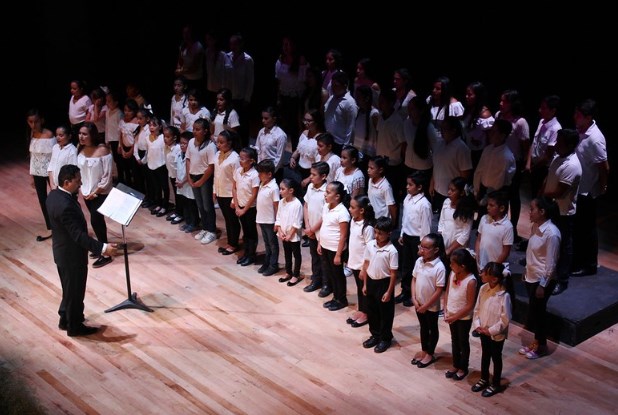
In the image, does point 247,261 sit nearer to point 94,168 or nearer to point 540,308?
point 94,168

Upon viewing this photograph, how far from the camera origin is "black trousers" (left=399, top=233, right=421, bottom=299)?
7.29 meters

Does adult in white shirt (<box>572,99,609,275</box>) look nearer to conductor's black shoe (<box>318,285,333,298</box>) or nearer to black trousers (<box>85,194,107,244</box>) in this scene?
conductor's black shoe (<box>318,285,333,298</box>)

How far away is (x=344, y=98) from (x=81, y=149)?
8.42 ft

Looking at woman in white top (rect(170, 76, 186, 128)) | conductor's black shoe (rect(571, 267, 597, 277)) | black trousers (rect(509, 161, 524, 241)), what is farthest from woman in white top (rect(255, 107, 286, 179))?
conductor's black shoe (rect(571, 267, 597, 277))

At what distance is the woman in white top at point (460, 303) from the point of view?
604 cm

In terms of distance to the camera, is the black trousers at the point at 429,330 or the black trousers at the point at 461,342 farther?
the black trousers at the point at 429,330

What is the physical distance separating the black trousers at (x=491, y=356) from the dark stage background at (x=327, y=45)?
3.78 metres

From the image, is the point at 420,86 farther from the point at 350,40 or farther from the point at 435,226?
the point at 435,226

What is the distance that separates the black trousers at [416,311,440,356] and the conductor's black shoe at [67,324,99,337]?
8.60 feet

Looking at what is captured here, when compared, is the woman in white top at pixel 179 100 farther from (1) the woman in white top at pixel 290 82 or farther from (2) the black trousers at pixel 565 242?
(2) the black trousers at pixel 565 242

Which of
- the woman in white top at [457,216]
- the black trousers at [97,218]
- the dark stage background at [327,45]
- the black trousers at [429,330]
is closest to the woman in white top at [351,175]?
the woman in white top at [457,216]

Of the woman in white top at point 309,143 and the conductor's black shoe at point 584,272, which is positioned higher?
the woman in white top at point 309,143

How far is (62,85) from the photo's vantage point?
12.2m

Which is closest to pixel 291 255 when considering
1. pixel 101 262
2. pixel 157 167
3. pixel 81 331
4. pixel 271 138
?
pixel 271 138
